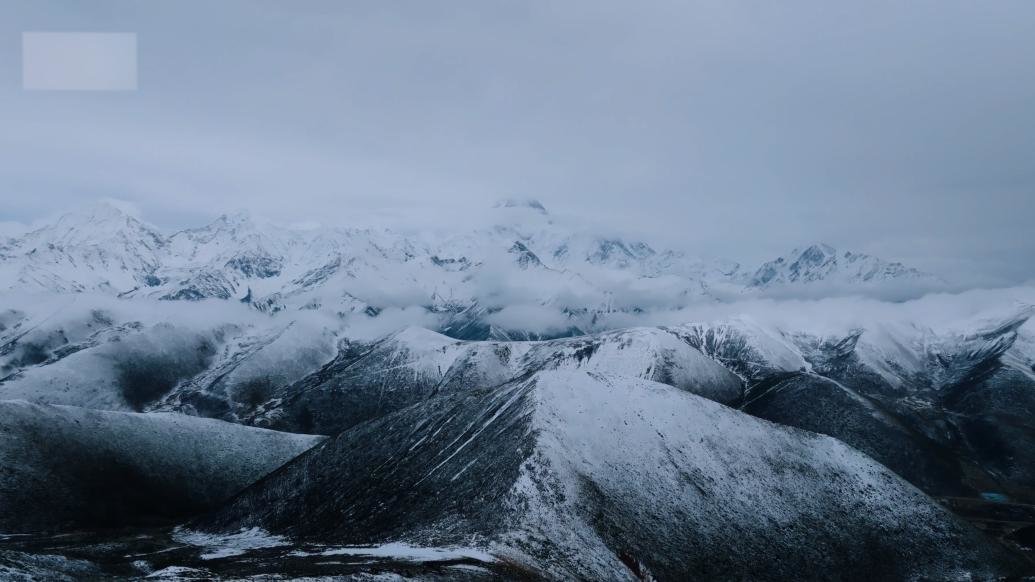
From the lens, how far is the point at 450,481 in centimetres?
9012

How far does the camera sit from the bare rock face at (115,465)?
114 meters

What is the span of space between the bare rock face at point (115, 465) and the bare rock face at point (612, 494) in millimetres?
20724

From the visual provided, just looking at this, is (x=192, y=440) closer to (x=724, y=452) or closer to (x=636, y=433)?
(x=636, y=433)

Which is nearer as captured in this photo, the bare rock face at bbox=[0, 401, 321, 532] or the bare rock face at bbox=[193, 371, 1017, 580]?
the bare rock face at bbox=[193, 371, 1017, 580]

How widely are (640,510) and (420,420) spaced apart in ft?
155

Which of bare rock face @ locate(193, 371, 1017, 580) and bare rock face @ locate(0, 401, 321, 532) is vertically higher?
bare rock face @ locate(193, 371, 1017, 580)

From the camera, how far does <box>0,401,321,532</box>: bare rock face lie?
114 metres

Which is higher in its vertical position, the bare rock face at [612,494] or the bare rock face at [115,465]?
the bare rock face at [612,494]

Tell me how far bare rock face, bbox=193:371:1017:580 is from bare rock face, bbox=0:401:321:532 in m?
20.7

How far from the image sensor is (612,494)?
86312mm

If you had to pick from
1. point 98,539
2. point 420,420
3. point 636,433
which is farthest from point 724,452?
point 98,539

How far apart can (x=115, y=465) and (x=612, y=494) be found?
331ft

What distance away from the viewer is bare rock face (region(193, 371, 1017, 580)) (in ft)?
254

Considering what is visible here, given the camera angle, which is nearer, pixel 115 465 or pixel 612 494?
pixel 612 494
